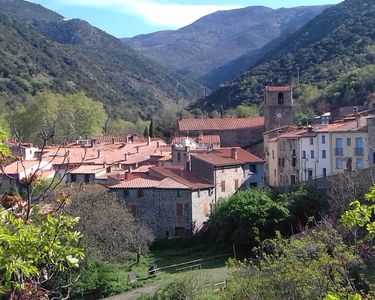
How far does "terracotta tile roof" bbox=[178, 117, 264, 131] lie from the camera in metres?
65.7

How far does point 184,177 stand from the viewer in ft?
142

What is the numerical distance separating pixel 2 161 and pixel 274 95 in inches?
2315

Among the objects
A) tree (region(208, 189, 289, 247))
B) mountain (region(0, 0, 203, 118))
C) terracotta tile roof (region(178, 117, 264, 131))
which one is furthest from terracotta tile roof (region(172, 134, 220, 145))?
mountain (region(0, 0, 203, 118))

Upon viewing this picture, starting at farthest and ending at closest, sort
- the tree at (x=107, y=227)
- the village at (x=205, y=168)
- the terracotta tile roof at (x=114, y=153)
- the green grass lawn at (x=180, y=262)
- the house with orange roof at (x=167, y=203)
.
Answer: the terracotta tile roof at (x=114, y=153)
the village at (x=205, y=168)
the house with orange roof at (x=167, y=203)
the tree at (x=107, y=227)
the green grass lawn at (x=180, y=262)

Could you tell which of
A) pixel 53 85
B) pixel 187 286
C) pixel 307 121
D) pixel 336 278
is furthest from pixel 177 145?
pixel 53 85

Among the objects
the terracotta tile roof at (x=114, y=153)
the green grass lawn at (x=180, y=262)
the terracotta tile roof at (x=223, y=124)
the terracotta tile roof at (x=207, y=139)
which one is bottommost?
the green grass lawn at (x=180, y=262)

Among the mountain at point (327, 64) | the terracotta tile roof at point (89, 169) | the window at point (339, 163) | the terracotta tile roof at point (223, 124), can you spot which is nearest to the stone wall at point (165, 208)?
the terracotta tile roof at point (89, 169)

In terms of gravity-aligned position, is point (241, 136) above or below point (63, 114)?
below

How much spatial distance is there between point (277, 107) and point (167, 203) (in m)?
26.3

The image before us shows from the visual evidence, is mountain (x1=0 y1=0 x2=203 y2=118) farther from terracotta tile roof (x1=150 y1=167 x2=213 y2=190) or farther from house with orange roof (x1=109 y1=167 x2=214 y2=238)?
house with orange roof (x1=109 y1=167 x2=214 y2=238)

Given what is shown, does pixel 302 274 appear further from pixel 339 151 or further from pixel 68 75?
pixel 68 75

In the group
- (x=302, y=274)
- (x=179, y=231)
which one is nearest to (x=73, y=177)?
(x=179, y=231)

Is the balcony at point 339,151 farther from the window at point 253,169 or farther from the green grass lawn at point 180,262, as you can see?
the green grass lawn at point 180,262

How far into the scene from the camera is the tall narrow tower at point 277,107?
6391 centimetres
